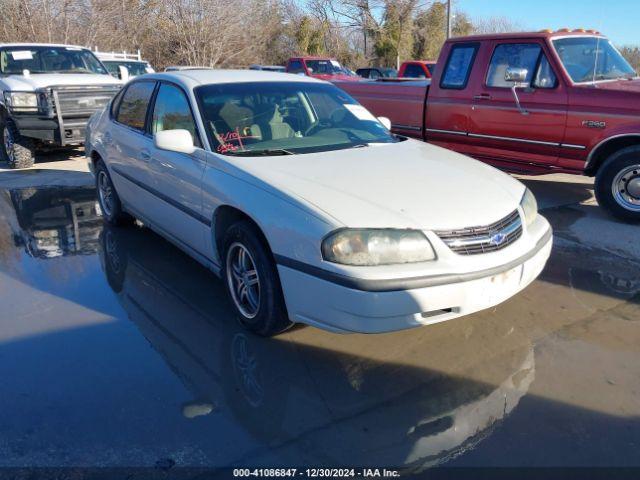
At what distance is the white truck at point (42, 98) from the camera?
8.30 metres

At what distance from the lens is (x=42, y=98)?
27.2ft

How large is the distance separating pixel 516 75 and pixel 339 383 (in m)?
4.64

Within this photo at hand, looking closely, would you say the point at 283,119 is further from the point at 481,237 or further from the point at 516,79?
the point at 516,79

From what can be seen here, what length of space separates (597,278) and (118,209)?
4.51m

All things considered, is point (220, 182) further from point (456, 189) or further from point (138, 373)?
point (456, 189)

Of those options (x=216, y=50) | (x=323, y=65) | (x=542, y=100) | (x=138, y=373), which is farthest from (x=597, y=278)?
(x=216, y=50)

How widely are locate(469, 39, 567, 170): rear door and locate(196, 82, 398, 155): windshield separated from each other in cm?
258

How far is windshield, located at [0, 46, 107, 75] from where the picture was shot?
925cm

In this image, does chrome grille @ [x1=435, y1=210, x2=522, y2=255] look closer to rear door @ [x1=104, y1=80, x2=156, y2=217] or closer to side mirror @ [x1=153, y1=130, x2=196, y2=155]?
side mirror @ [x1=153, y1=130, x2=196, y2=155]

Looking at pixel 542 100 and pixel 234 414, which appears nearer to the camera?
pixel 234 414

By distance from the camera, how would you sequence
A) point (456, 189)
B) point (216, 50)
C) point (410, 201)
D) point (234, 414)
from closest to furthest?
point (234, 414), point (410, 201), point (456, 189), point (216, 50)

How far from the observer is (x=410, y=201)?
3.16 meters

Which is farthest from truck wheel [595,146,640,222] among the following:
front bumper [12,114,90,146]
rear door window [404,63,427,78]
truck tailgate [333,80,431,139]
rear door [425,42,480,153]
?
rear door window [404,63,427,78]

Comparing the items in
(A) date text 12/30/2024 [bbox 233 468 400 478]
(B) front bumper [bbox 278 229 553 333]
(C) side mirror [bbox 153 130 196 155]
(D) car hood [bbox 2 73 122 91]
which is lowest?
(A) date text 12/30/2024 [bbox 233 468 400 478]
